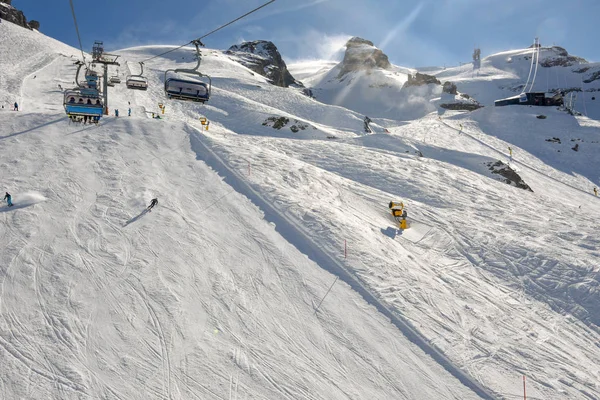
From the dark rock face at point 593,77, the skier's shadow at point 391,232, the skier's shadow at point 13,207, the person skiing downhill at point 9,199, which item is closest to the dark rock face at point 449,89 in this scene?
the dark rock face at point 593,77

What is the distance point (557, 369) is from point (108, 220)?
13.7m

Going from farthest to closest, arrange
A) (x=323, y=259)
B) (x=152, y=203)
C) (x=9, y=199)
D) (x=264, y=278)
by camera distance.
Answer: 1. (x=152, y=203)
2. (x=9, y=199)
3. (x=323, y=259)
4. (x=264, y=278)

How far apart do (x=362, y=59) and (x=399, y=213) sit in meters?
117

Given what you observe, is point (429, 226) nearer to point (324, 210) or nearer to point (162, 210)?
point (324, 210)

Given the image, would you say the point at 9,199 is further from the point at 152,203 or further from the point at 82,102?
the point at 82,102

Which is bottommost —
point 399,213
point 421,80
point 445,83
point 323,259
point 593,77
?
point 323,259

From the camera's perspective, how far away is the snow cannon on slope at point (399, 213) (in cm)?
1546

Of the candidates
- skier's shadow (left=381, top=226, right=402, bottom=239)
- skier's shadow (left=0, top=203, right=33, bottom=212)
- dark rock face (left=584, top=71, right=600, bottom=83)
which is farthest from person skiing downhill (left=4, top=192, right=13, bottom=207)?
dark rock face (left=584, top=71, right=600, bottom=83)

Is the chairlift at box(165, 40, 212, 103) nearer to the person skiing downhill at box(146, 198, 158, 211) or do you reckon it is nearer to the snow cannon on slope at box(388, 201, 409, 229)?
the person skiing downhill at box(146, 198, 158, 211)

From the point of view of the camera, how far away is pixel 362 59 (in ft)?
395

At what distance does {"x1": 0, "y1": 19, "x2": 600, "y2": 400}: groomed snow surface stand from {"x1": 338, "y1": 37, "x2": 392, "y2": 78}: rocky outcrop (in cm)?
10725

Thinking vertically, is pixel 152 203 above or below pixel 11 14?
below

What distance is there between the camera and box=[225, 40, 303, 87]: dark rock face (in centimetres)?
8919

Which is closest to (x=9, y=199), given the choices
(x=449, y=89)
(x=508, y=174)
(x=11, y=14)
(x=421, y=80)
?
(x=508, y=174)
